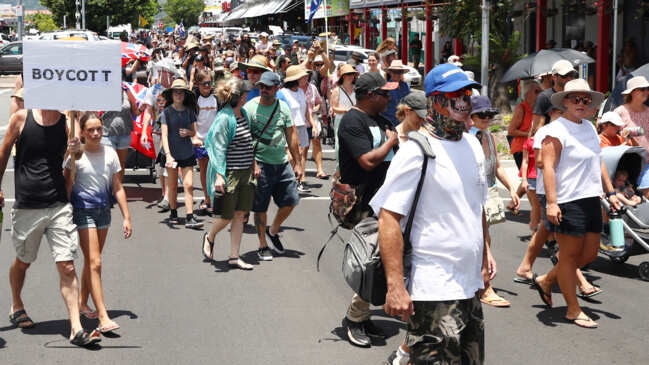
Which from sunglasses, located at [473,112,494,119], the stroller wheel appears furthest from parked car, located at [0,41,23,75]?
the stroller wheel

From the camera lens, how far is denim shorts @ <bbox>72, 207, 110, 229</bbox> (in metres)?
7.23

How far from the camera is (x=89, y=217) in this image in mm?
7258

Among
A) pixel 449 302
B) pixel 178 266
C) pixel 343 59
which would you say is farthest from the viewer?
pixel 343 59

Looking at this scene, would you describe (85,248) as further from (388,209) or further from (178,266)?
(388,209)

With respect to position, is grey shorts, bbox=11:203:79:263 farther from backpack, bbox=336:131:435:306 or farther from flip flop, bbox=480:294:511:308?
flip flop, bbox=480:294:511:308

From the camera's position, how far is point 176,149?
39.5 feet

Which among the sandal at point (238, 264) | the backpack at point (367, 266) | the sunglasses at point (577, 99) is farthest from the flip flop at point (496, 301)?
the backpack at point (367, 266)

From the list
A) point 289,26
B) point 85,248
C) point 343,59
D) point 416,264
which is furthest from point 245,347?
point 289,26

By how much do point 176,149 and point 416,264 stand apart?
755 centimetres

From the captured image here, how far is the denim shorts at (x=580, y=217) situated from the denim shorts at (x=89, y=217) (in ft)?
11.0

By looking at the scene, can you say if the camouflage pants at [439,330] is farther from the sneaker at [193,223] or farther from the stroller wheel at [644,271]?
the sneaker at [193,223]

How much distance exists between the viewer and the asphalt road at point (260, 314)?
6891mm

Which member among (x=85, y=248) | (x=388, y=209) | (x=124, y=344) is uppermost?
(x=388, y=209)

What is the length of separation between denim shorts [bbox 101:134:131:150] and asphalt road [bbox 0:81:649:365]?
1.88 meters
